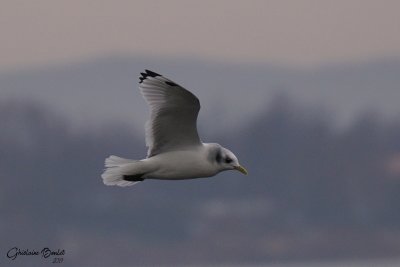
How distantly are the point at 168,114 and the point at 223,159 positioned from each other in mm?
731

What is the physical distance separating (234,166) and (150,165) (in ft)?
2.81

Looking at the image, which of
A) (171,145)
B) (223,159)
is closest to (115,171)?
(171,145)

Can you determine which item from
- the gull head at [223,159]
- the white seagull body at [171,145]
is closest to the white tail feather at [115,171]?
the white seagull body at [171,145]

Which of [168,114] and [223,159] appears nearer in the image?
[168,114]

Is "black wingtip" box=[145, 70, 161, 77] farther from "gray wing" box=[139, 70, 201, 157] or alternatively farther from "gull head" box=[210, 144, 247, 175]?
"gull head" box=[210, 144, 247, 175]

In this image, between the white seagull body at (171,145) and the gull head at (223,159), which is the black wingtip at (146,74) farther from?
the gull head at (223,159)

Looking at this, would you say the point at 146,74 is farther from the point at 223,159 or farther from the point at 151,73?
the point at 223,159

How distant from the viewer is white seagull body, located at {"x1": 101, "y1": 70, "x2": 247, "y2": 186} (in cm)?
2545

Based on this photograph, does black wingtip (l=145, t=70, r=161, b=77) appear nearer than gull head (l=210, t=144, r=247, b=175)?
Yes

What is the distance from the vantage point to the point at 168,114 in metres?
25.5

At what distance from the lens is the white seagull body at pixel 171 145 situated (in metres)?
25.5

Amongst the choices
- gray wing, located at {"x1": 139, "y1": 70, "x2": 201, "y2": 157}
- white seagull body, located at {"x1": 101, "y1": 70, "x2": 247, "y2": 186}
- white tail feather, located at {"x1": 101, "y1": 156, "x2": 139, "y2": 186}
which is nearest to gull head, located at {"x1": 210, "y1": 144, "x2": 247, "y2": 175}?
white seagull body, located at {"x1": 101, "y1": 70, "x2": 247, "y2": 186}

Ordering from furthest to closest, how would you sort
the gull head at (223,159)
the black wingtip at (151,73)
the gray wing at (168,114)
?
1. the gull head at (223,159)
2. the black wingtip at (151,73)
3. the gray wing at (168,114)

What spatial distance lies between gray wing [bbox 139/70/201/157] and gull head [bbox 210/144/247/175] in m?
0.19
